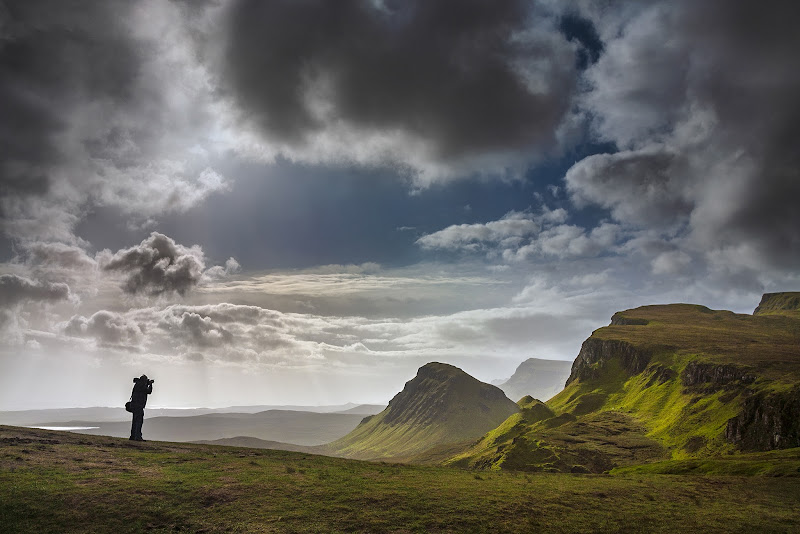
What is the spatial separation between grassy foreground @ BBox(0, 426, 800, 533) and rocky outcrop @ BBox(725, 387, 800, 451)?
Result: 61723mm

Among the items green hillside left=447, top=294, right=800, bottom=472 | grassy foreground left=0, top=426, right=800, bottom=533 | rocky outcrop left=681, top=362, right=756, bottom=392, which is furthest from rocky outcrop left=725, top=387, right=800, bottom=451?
grassy foreground left=0, top=426, right=800, bottom=533

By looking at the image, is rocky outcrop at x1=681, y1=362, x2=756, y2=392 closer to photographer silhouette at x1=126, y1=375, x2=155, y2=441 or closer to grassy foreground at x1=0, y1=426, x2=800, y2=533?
grassy foreground at x1=0, y1=426, x2=800, y2=533

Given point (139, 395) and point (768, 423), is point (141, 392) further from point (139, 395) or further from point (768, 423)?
point (768, 423)

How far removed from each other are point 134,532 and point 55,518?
21.2ft

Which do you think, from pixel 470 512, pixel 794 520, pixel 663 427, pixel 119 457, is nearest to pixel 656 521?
pixel 794 520

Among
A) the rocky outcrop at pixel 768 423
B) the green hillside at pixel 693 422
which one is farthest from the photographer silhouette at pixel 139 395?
the rocky outcrop at pixel 768 423

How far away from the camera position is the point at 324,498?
139 feet

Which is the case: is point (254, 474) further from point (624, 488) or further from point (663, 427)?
point (663, 427)

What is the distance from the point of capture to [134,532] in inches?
1286

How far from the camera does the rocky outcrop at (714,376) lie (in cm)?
15304

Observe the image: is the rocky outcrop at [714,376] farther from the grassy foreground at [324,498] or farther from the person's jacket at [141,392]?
the person's jacket at [141,392]

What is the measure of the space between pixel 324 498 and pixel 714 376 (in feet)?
596

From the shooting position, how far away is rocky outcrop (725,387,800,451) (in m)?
104

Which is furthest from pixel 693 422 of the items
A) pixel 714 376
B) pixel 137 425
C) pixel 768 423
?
pixel 137 425
